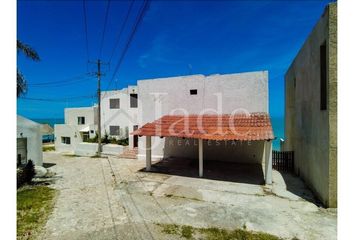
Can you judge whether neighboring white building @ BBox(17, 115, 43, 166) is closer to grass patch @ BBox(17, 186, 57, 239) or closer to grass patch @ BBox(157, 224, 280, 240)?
grass patch @ BBox(17, 186, 57, 239)

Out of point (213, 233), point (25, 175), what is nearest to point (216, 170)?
point (213, 233)

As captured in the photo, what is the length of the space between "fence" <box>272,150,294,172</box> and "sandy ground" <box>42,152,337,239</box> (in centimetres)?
253

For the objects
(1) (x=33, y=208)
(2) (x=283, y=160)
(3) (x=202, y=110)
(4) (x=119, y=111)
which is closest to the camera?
(1) (x=33, y=208)

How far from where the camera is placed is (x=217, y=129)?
14555 millimetres

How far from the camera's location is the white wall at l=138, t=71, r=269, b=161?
659 inches

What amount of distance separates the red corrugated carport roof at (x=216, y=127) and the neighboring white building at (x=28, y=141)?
27.5 ft

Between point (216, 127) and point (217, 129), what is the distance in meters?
0.42

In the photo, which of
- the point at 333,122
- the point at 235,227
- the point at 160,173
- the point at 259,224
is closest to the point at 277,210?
the point at 259,224

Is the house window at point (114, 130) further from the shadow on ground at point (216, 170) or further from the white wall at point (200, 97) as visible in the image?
the shadow on ground at point (216, 170)

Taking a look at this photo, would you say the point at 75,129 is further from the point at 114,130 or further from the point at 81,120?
the point at 114,130

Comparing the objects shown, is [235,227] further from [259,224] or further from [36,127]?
[36,127]

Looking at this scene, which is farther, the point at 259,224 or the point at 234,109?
the point at 234,109

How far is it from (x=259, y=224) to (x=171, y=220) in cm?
335
